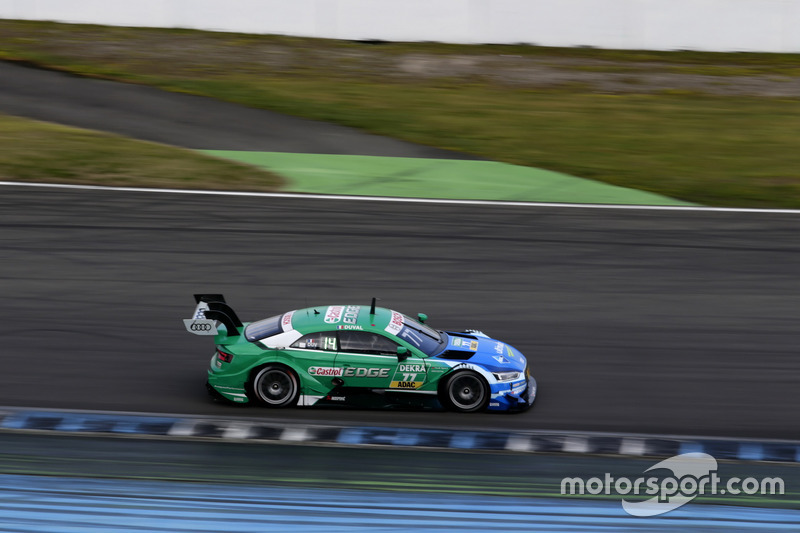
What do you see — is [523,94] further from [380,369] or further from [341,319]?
[380,369]

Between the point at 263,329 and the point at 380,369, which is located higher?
the point at 263,329

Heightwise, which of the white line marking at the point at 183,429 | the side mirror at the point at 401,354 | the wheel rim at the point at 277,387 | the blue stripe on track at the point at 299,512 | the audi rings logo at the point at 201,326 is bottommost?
the blue stripe on track at the point at 299,512

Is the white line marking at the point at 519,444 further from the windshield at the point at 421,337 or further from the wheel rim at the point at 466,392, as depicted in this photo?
the windshield at the point at 421,337

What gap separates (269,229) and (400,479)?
7.92 m

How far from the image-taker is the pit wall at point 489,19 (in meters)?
27.3

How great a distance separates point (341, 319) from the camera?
33.6 ft

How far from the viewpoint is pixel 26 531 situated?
802 cm

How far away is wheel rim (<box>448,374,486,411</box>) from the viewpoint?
10.1 meters

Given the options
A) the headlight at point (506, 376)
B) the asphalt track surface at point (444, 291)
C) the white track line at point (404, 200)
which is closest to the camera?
the headlight at point (506, 376)

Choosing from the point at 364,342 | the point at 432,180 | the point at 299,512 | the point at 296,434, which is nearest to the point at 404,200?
the point at 432,180

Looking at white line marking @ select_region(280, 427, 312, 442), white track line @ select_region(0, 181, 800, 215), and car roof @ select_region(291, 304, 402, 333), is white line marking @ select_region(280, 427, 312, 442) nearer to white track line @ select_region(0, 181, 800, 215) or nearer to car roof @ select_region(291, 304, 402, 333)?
car roof @ select_region(291, 304, 402, 333)

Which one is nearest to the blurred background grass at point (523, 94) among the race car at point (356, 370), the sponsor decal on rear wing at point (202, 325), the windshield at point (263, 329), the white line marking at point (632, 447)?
the windshield at point (263, 329)

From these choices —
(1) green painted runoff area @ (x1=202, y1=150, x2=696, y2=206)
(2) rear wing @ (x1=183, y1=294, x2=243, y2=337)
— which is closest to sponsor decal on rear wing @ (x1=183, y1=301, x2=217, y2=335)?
(2) rear wing @ (x1=183, y1=294, x2=243, y2=337)

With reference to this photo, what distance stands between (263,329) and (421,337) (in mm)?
1689
